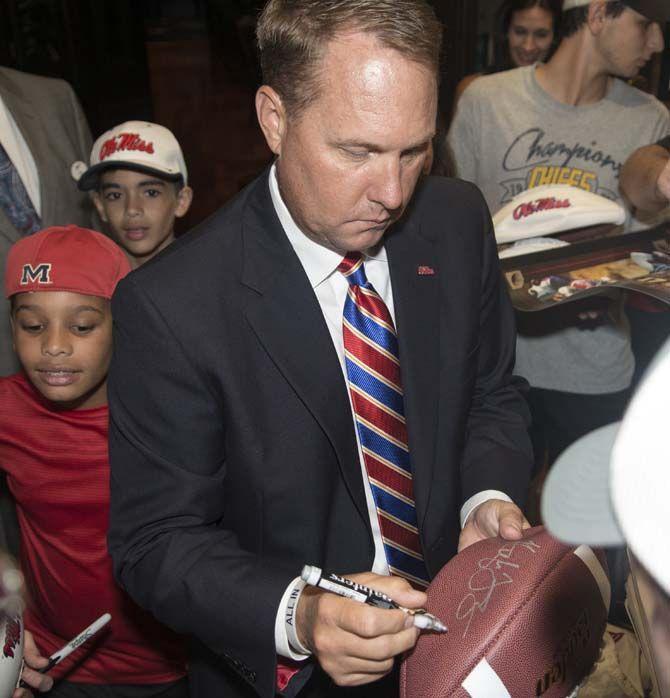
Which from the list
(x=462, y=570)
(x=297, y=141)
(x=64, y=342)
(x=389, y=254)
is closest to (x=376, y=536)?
(x=462, y=570)

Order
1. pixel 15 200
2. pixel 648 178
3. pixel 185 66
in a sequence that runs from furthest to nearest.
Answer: pixel 185 66, pixel 15 200, pixel 648 178

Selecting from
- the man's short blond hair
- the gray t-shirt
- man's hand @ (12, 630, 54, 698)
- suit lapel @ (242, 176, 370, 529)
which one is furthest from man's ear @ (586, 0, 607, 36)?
man's hand @ (12, 630, 54, 698)

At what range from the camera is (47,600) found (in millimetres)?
2090

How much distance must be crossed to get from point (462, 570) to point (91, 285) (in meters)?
1.20

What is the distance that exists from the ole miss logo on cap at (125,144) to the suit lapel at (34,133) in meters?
0.18

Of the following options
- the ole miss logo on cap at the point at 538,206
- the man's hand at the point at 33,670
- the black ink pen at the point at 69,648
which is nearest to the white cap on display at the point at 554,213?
the ole miss logo on cap at the point at 538,206

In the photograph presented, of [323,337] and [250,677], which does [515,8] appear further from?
[250,677]

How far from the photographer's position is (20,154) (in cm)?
264

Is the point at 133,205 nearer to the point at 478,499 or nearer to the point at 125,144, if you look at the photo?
the point at 125,144

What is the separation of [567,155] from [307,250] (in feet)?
4.74

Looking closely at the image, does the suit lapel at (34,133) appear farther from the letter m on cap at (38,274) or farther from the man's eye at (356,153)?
the man's eye at (356,153)

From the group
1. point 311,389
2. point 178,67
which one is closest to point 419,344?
point 311,389

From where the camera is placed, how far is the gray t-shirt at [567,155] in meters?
2.61

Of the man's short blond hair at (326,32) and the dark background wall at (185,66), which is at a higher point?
the man's short blond hair at (326,32)
